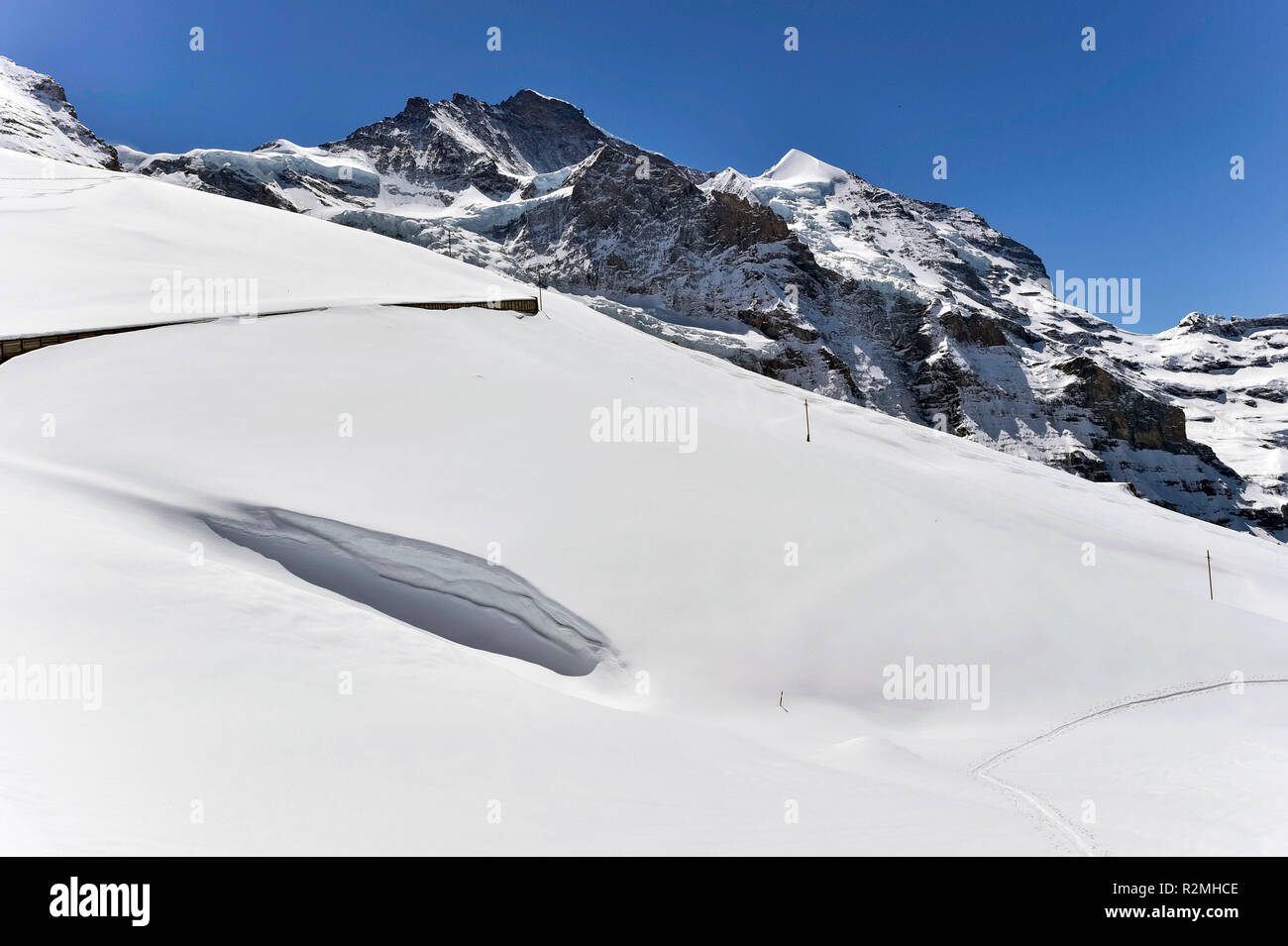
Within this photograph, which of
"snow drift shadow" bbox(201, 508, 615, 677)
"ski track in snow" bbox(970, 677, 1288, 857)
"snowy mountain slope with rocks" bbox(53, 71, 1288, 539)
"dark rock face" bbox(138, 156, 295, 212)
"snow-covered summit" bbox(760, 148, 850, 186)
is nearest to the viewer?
"ski track in snow" bbox(970, 677, 1288, 857)

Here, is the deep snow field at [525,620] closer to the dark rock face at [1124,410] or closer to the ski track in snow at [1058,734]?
the ski track in snow at [1058,734]

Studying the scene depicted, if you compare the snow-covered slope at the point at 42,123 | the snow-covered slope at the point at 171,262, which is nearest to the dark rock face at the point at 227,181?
the snow-covered slope at the point at 42,123

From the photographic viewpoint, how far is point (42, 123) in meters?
79.6

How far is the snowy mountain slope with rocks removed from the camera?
98500 mm

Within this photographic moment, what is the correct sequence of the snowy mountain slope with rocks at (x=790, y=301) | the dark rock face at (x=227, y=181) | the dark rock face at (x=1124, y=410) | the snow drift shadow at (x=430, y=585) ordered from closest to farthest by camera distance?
the snow drift shadow at (x=430, y=585), the snowy mountain slope with rocks at (x=790, y=301), the dark rock face at (x=227, y=181), the dark rock face at (x=1124, y=410)

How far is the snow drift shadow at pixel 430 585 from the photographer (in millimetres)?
8594

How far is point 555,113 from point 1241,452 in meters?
167

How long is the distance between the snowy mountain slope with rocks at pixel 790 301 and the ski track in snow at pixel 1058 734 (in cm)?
7893

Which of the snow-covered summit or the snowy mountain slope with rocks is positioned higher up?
the snow-covered summit

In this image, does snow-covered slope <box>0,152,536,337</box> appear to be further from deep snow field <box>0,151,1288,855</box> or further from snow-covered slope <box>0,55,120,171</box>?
snow-covered slope <box>0,55,120,171</box>

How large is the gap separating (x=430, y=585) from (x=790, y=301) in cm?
10102

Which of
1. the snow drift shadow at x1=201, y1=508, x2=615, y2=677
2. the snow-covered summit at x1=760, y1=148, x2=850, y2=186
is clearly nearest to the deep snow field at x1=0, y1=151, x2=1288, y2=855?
the snow drift shadow at x1=201, y1=508, x2=615, y2=677

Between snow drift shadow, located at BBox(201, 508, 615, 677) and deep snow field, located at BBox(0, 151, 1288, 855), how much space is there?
0.14 feet

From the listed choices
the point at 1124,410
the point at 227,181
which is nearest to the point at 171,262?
the point at 227,181
